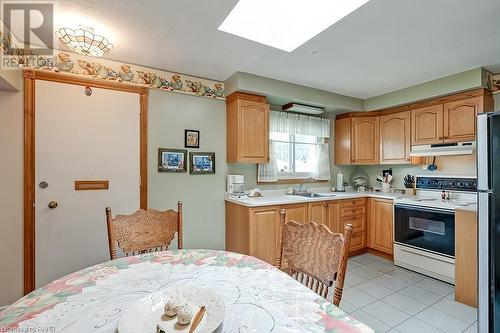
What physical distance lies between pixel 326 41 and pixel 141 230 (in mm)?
2114

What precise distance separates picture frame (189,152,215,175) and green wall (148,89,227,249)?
55mm

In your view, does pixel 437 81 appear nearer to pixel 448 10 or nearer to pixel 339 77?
pixel 339 77

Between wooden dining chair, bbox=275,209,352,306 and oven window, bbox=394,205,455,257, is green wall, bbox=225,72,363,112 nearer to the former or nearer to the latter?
oven window, bbox=394,205,455,257

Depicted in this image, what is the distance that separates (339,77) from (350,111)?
1093 mm

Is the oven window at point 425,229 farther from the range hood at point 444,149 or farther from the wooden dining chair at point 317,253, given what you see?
the wooden dining chair at point 317,253

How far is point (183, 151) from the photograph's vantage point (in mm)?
2709

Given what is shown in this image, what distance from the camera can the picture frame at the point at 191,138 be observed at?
2725mm

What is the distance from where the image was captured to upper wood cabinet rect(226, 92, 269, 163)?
2.79m

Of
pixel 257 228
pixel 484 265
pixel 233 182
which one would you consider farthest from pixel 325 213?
pixel 484 265

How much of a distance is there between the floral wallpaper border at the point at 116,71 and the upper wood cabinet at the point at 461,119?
2.82 metres

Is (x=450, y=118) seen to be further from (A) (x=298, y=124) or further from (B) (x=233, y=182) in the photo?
(B) (x=233, y=182)

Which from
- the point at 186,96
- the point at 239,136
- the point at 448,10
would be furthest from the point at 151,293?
the point at 448,10

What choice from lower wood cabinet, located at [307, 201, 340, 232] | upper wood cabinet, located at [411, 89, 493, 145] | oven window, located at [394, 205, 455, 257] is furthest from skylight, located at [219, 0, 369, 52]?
oven window, located at [394, 205, 455, 257]

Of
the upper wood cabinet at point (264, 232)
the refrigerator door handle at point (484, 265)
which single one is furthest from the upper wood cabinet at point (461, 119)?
the upper wood cabinet at point (264, 232)
